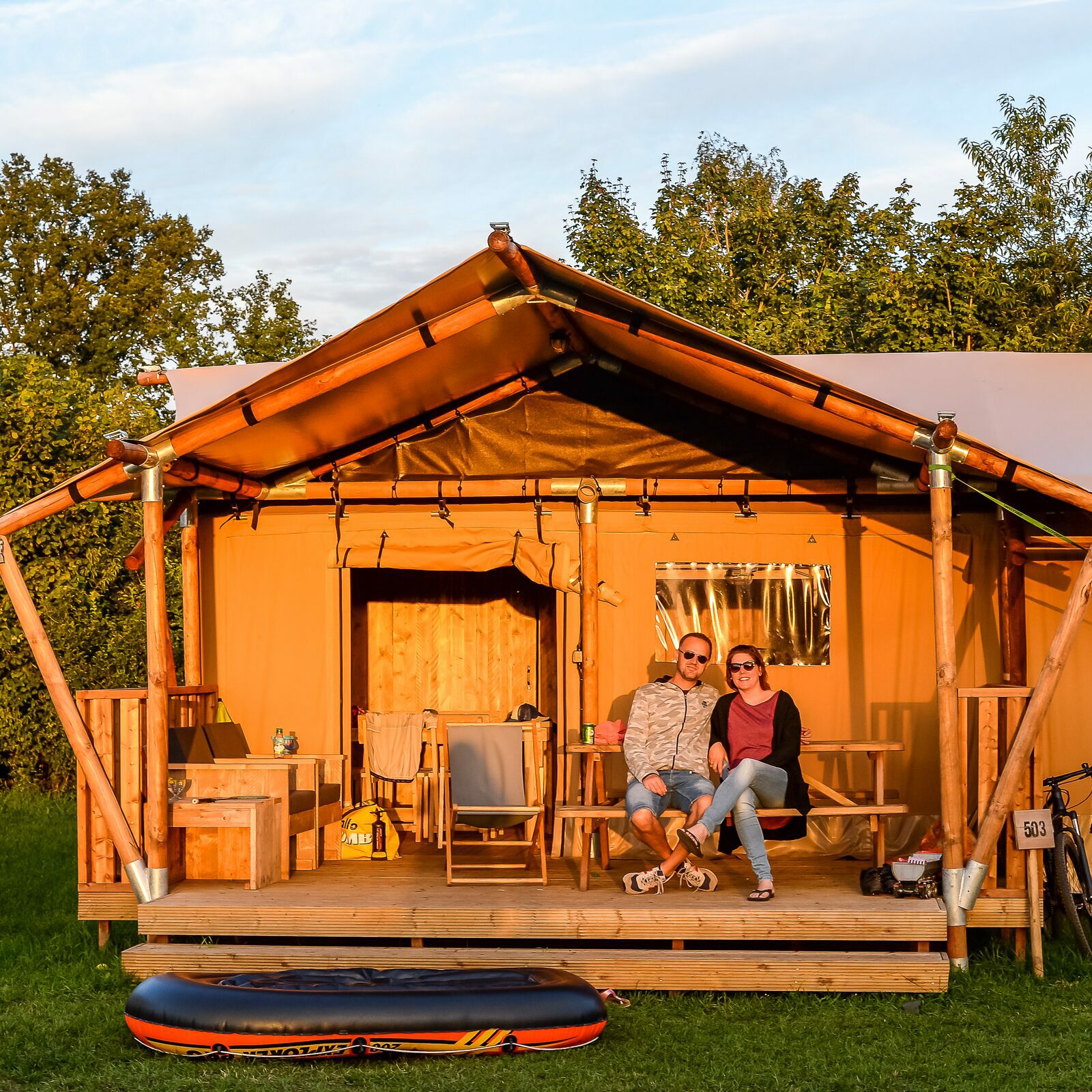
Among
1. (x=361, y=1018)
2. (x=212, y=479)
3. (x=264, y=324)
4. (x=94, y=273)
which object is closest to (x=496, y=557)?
(x=212, y=479)

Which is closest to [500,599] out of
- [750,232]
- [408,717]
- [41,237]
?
[408,717]

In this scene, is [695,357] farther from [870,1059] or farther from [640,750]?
[870,1059]

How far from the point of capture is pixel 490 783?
6855 millimetres

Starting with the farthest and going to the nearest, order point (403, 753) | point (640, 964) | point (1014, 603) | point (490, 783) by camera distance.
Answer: point (403, 753) → point (1014, 603) → point (490, 783) → point (640, 964)

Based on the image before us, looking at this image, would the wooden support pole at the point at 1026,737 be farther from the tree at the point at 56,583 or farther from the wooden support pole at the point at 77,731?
the tree at the point at 56,583

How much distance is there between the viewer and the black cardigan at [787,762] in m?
6.05

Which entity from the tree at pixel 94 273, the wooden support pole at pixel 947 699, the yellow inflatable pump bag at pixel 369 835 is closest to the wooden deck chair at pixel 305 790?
the yellow inflatable pump bag at pixel 369 835

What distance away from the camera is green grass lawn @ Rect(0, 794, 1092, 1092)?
453cm

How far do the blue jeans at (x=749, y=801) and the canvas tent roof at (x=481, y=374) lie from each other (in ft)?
5.19

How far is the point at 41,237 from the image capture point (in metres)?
22.7

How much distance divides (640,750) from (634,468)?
5.70 feet

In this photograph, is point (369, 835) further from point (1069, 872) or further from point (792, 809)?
point (1069, 872)

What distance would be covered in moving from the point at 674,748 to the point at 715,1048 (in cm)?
181

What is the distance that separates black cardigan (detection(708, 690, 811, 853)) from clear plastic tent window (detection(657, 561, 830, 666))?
1256mm
